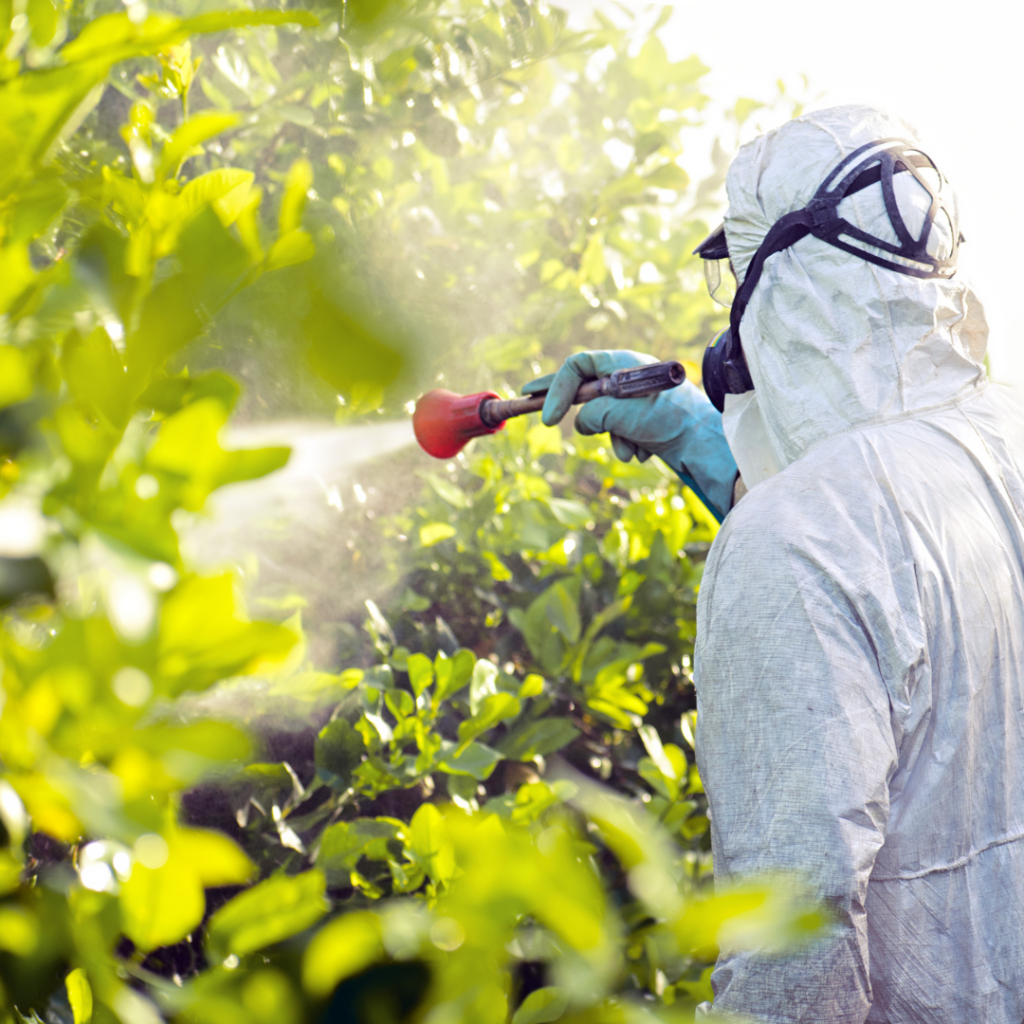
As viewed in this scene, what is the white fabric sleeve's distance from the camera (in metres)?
0.86

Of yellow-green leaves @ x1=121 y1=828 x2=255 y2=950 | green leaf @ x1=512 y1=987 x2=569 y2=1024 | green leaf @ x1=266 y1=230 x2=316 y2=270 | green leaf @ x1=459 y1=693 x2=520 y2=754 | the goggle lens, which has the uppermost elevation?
green leaf @ x1=266 y1=230 x2=316 y2=270

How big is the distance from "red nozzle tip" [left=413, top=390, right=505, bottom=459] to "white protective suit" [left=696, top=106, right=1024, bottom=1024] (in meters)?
0.63

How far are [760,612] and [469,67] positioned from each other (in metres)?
1.21

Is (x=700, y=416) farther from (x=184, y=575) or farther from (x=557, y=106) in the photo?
(x=184, y=575)

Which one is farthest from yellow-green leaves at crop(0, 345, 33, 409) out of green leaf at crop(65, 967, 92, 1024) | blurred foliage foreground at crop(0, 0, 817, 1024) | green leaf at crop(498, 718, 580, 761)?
green leaf at crop(498, 718, 580, 761)

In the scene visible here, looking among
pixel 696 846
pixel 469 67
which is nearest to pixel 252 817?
pixel 696 846

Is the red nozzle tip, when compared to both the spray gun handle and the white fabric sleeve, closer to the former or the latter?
the spray gun handle

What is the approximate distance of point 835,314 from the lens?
1.18 m

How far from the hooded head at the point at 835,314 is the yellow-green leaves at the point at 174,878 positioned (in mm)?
1103

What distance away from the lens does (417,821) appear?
82 cm

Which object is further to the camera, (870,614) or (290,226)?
(870,614)

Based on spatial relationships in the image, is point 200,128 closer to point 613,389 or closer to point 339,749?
point 339,749

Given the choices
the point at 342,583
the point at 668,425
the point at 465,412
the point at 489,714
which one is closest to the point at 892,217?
the point at 668,425

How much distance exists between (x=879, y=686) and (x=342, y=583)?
1033 millimetres
